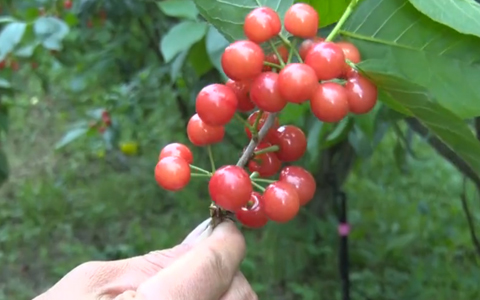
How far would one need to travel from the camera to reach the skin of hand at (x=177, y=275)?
0.83 m

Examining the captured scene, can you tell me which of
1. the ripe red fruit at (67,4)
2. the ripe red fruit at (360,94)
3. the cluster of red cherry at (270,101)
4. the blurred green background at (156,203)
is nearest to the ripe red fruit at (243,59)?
the cluster of red cherry at (270,101)

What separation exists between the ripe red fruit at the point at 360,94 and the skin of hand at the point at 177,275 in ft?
0.86

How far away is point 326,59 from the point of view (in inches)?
25.8

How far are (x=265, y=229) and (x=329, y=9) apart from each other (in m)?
2.54

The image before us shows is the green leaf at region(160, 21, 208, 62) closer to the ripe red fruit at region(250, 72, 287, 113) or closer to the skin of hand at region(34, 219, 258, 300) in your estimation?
the skin of hand at region(34, 219, 258, 300)

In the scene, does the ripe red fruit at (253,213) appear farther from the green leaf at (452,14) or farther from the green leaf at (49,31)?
the green leaf at (49,31)

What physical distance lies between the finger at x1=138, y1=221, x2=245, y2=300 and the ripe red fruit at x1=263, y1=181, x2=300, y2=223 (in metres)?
0.14

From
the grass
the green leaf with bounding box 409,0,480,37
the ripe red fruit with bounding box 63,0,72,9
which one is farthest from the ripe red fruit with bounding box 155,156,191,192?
the grass

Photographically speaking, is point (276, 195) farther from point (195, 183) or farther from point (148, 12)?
point (195, 183)

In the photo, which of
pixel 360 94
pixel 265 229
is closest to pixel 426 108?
pixel 360 94

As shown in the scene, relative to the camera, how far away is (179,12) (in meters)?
1.44

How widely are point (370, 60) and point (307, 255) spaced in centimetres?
241

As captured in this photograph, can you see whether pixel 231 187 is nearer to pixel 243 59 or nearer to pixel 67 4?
pixel 243 59

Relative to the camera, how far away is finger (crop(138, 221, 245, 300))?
2.71ft
